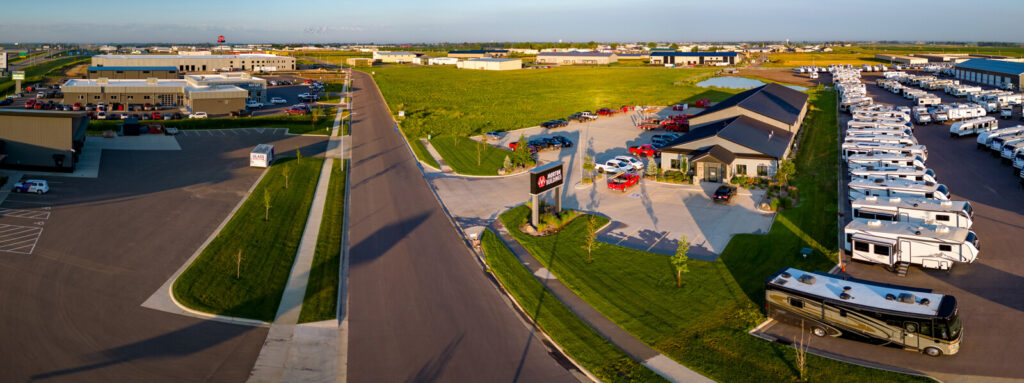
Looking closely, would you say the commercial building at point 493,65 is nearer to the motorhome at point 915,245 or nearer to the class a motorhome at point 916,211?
the class a motorhome at point 916,211

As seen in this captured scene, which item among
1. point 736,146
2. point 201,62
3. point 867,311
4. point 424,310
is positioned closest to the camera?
point 867,311

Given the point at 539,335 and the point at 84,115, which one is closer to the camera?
the point at 539,335

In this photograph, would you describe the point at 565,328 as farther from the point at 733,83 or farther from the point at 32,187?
the point at 733,83

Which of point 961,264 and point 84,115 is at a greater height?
point 84,115

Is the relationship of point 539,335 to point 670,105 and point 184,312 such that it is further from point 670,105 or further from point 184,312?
point 670,105

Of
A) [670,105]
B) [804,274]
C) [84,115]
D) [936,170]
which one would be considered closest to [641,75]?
[670,105]

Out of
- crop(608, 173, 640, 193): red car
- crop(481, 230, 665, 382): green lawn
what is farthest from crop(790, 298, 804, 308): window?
crop(608, 173, 640, 193): red car

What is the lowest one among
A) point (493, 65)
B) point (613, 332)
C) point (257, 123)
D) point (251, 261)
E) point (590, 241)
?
point (613, 332)

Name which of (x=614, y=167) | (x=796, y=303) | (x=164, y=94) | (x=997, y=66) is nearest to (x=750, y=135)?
(x=614, y=167)
